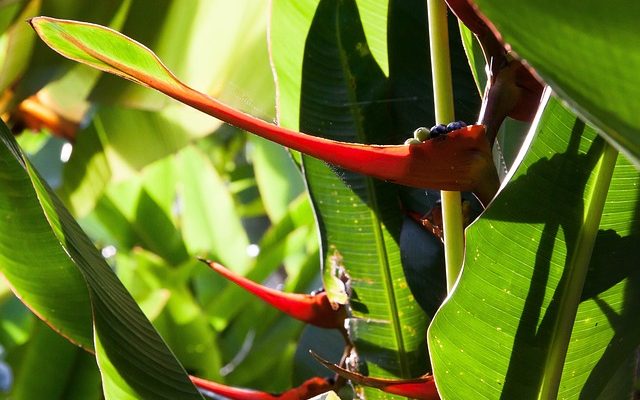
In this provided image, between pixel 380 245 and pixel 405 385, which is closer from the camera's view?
pixel 405 385

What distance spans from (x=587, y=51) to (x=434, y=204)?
29 centimetres

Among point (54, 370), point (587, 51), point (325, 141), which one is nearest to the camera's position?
point (587, 51)

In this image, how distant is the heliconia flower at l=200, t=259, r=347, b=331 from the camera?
1.74ft

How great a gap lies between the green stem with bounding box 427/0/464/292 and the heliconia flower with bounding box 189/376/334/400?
0.16 m

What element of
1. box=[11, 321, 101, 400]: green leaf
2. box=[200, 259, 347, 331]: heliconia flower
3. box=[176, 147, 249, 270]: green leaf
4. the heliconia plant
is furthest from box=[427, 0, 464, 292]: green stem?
box=[176, 147, 249, 270]: green leaf

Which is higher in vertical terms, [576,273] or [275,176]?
[576,273]

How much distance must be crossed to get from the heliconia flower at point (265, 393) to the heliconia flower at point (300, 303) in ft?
0.14

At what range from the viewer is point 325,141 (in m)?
0.34

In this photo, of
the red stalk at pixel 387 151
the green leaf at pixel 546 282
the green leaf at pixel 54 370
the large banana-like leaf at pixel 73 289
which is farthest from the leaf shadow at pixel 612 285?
the green leaf at pixel 54 370

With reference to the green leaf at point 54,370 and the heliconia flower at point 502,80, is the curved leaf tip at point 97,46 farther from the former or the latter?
the green leaf at point 54,370

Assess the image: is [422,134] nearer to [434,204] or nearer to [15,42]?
[434,204]

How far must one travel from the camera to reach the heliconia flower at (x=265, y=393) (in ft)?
1.79

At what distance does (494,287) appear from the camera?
0.43 meters

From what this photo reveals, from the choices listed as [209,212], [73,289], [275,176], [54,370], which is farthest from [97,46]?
[275,176]
